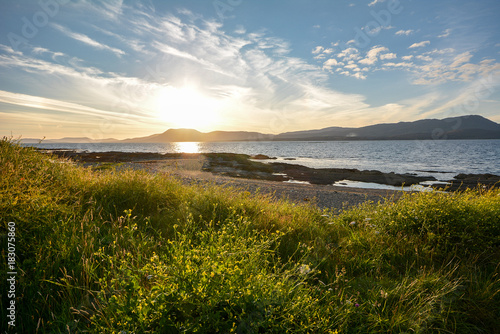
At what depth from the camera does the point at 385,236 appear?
5.38 metres

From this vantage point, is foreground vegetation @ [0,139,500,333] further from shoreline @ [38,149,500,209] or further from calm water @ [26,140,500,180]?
shoreline @ [38,149,500,209]

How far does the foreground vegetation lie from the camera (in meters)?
2.30

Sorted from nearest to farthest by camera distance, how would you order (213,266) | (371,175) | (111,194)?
(213,266) → (111,194) → (371,175)

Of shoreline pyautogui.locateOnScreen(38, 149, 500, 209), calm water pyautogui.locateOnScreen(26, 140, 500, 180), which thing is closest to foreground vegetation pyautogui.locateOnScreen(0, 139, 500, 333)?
calm water pyautogui.locateOnScreen(26, 140, 500, 180)

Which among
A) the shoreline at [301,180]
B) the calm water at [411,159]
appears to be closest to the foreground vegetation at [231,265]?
the calm water at [411,159]

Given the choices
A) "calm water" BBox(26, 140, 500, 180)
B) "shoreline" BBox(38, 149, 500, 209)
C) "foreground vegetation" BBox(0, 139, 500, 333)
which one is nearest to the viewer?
"foreground vegetation" BBox(0, 139, 500, 333)

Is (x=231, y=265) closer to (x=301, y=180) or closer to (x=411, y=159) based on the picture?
(x=301, y=180)

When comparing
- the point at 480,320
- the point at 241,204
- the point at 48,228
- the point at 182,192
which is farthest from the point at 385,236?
the point at 48,228

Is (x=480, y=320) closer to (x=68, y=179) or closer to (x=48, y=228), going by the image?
(x=48, y=228)

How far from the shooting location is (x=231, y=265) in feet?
8.67

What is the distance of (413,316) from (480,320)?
4.13 ft

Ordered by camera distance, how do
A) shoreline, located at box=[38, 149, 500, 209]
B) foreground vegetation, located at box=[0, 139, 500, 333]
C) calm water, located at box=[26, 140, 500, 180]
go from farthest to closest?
calm water, located at box=[26, 140, 500, 180], shoreline, located at box=[38, 149, 500, 209], foreground vegetation, located at box=[0, 139, 500, 333]

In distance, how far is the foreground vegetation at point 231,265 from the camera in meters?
2.30

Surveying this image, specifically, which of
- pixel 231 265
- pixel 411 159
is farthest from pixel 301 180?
pixel 411 159
